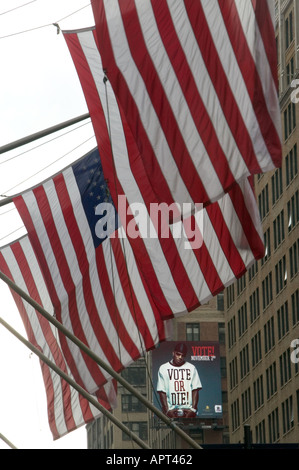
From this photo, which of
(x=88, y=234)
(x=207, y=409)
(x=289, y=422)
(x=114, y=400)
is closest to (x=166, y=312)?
(x=88, y=234)

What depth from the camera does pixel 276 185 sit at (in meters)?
90.2

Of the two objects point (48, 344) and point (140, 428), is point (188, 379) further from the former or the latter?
point (48, 344)

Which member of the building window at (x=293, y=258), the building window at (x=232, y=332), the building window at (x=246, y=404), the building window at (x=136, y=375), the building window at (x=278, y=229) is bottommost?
the building window at (x=246, y=404)

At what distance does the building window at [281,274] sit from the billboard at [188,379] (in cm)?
3475

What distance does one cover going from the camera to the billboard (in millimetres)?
123188

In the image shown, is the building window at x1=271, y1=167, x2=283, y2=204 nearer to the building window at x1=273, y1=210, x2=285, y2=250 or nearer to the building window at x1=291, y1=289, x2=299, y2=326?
the building window at x1=273, y1=210, x2=285, y2=250

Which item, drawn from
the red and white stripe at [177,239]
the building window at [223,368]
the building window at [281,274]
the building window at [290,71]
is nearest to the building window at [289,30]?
the building window at [290,71]

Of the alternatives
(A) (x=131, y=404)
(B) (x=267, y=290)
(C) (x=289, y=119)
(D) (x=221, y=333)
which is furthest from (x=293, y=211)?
(A) (x=131, y=404)

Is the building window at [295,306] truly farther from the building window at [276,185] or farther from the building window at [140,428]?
the building window at [140,428]

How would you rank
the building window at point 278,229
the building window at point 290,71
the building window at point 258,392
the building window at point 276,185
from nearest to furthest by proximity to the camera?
1. the building window at point 290,71
2. the building window at point 278,229
3. the building window at point 276,185
4. the building window at point 258,392

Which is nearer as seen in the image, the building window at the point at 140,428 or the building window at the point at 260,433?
the building window at the point at 260,433

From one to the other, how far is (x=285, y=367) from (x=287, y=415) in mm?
3237

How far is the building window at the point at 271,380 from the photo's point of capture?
295ft

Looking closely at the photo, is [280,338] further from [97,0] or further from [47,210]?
[97,0]
